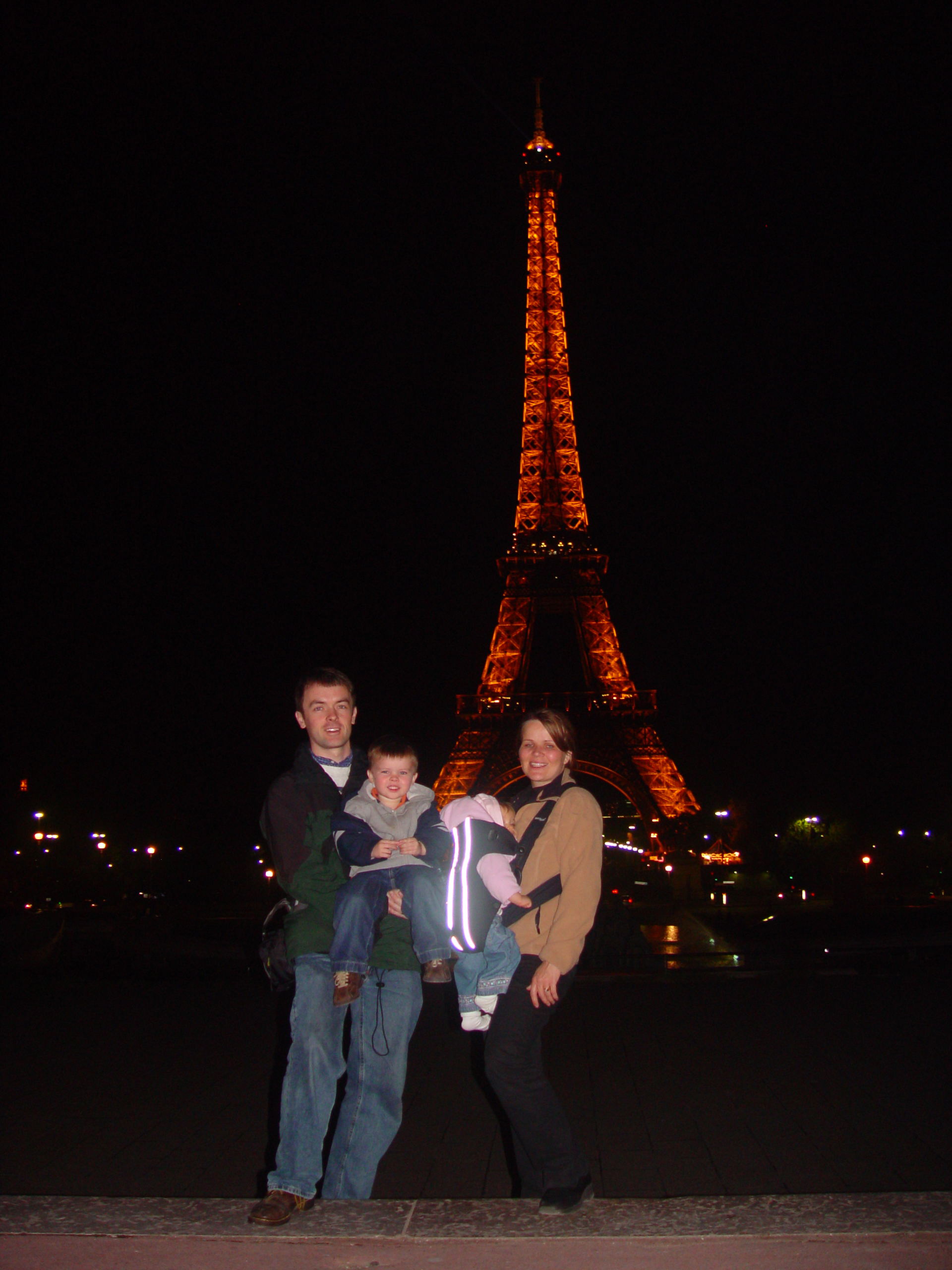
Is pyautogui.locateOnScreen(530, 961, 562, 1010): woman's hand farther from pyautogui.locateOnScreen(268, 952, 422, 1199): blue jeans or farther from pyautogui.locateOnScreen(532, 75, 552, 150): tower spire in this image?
pyautogui.locateOnScreen(532, 75, 552, 150): tower spire

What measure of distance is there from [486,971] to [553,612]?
45363mm

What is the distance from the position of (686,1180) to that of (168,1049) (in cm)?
446

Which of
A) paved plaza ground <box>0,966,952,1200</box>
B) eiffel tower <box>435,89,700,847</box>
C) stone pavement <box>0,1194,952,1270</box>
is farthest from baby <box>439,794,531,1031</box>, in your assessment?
eiffel tower <box>435,89,700,847</box>

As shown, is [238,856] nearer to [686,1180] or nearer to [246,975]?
[246,975]

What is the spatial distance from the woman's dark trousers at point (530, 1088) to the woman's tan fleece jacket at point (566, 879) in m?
0.11

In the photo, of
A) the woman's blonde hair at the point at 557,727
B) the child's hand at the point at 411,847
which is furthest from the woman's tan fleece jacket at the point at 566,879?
the child's hand at the point at 411,847

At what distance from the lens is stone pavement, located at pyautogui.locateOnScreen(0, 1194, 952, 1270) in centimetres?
331

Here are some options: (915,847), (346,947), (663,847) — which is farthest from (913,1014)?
(663,847)

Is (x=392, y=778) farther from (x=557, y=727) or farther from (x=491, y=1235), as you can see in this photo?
(x=491, y=1235)

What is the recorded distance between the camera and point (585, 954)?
1366 cm

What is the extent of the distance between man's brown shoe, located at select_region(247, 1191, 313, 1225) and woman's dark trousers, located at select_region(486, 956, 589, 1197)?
2.52 feet

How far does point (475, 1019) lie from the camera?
13.6 ft

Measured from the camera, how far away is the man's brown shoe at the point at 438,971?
410cm

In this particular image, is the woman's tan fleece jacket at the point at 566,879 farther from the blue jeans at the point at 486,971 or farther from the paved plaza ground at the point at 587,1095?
the paved plaza ground at the point at 587,1095
